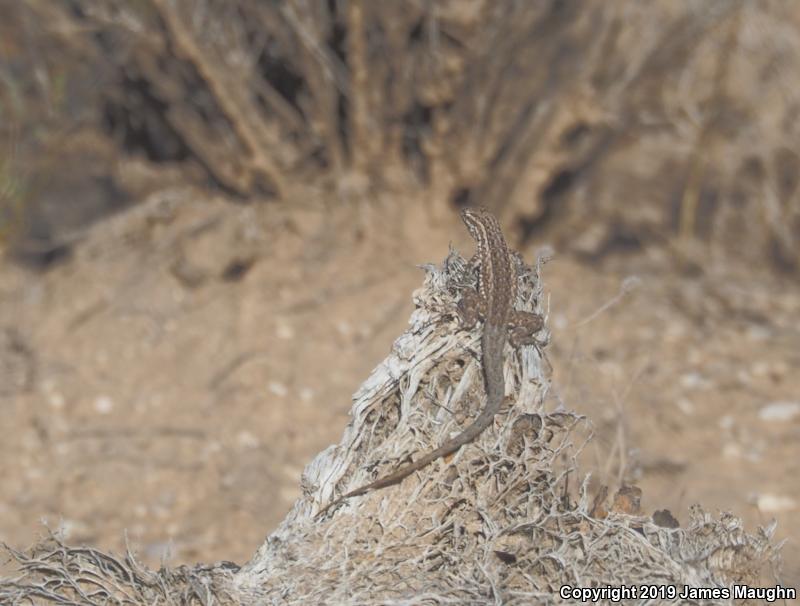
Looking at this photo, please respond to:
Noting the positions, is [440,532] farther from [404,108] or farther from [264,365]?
[404,108]

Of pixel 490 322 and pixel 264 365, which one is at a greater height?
pixel 264 365

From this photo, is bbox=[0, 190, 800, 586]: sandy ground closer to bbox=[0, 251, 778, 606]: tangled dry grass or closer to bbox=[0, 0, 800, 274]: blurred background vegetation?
bbox=[0, 0, 800, 274]: blurred background vegetation

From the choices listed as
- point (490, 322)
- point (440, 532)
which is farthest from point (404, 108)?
point (440, 532)

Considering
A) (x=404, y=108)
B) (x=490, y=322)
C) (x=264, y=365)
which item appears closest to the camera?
(x=490, y=322)

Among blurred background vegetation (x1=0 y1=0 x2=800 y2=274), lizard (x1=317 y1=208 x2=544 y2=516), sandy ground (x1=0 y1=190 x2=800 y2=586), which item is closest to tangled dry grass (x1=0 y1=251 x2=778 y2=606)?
lizard (x1=317 y1=208 x2=544 y2=516)

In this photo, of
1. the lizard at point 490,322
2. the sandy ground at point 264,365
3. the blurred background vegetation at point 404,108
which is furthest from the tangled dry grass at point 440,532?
the blurred background vegetation at point 404,108

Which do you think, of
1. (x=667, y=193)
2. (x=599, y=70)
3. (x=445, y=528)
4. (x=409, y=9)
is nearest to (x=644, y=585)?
(x=445, y=528)

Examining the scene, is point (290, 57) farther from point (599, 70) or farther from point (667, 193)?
point (667, 193)
